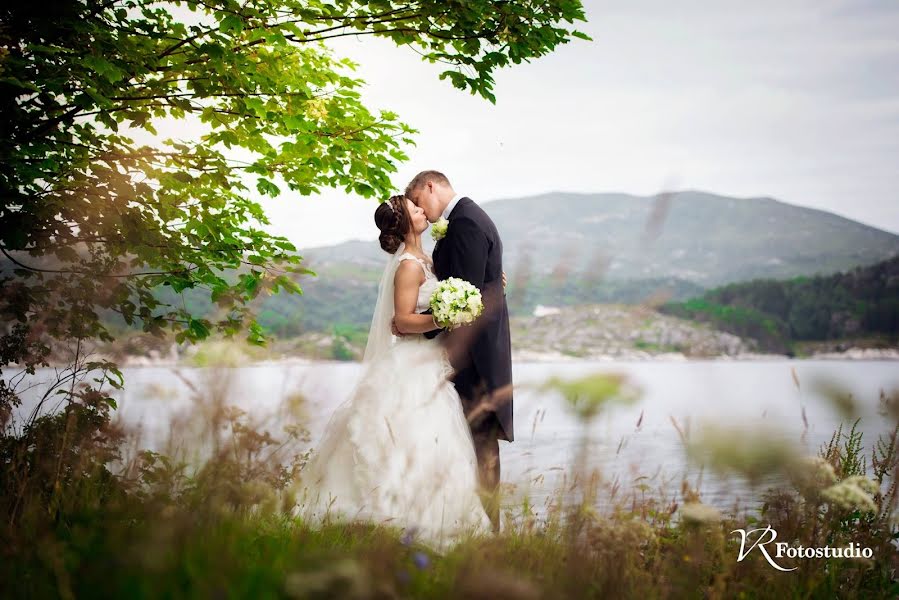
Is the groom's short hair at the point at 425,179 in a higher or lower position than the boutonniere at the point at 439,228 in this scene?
higher

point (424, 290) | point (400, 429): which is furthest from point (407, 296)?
point (400, 429)

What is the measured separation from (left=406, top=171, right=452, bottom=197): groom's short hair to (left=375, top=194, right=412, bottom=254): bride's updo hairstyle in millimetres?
205

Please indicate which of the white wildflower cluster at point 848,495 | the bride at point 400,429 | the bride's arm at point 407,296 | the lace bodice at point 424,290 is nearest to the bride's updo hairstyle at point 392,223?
the bride at point 400,429

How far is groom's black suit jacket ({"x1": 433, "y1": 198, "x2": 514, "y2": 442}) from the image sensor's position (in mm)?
4891

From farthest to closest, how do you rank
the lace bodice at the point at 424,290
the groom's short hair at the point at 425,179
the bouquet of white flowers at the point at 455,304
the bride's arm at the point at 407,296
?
the groom's short hair at the point at 425,179 < the lace bodice at the point at 424,290 < the bride's arm at the point at 407,296 < the bouquet of white flowers at the point at 455,304

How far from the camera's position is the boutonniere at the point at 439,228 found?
509 cm

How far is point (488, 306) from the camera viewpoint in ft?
16.3

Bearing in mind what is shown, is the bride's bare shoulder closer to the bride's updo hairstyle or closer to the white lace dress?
the white lace dress

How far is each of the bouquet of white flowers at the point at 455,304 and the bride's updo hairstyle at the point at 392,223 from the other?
0.83 meters

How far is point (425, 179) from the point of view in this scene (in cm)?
525

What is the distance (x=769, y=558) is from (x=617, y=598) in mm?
1397

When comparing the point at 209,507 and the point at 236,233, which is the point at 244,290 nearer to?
the point at 236,233

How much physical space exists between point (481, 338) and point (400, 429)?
896 millimetres

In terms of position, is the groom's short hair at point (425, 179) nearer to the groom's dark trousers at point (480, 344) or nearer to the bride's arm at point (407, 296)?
the groom's dark trousers at point (480, 344)
